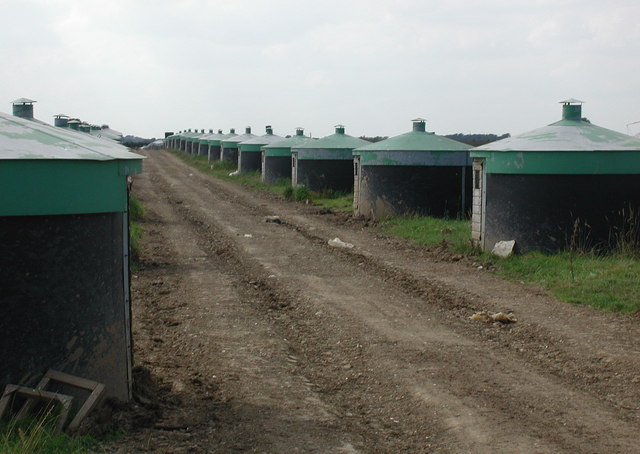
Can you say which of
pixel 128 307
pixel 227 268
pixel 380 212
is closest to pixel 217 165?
pixel 380 212

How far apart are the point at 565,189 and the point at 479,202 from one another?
154 cm

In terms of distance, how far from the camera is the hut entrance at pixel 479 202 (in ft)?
42.8

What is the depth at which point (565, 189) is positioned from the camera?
12094 millimetres

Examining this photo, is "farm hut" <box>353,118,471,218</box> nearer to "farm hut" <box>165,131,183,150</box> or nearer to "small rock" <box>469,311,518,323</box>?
"small rock" <box>469,311,518,323</box>

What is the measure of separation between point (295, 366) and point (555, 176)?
662cm

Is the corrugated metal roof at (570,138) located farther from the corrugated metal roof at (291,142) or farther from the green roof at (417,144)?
the corrugated metal roof at (291,142)

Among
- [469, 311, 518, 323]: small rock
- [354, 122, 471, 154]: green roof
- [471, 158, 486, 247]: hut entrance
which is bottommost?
[469, 311, 518, 323]: small rock

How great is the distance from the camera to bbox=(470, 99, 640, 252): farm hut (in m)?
12.0

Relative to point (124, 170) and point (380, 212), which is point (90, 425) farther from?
point (380, 212)

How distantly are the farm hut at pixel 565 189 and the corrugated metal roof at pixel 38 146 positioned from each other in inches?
311

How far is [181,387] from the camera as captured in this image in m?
6.06

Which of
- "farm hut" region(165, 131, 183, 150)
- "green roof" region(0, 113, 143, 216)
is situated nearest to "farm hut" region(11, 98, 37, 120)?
"green roof" region(0, 113, 143, 216)

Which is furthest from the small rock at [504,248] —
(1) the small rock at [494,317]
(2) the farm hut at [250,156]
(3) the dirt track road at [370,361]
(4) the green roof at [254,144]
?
(2) the farm hut at [250,156]

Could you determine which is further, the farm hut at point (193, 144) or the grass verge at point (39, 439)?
the farm hut at point (193, 144)
